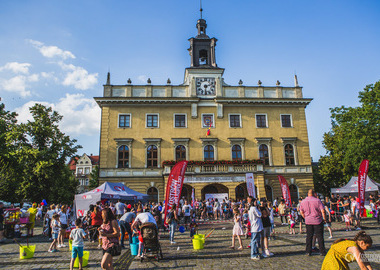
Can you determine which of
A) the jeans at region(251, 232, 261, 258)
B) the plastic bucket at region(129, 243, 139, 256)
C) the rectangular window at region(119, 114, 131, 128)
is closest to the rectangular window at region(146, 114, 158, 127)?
the rectangular window at region(119, 114, 131, 128)

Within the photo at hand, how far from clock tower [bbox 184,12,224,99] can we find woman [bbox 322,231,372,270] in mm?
27278

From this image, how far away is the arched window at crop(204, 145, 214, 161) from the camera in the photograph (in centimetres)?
2944

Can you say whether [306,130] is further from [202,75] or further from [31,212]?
[31,212]

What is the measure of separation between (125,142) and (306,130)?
19787 mm

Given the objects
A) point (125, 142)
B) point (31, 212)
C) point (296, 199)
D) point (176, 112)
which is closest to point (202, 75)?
point (176, 112)

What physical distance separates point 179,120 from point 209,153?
481 cm

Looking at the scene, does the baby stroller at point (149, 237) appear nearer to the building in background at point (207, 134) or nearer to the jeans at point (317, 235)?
the jeans at point (317, 235)

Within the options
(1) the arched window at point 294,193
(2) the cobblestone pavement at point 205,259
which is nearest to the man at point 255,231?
(2) the cobblestone pavement at point 205,259

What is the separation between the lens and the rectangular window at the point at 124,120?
97.4 ft

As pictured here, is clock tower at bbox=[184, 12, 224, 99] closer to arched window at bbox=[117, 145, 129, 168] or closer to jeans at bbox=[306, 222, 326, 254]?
arched window at bbox=[117, 145, 129, 168]

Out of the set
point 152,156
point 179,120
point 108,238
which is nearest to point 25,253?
point 108,238

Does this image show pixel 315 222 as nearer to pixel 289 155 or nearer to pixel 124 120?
pixel 289 155

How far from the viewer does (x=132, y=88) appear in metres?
30.5

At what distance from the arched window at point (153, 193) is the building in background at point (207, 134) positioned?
0.10m
